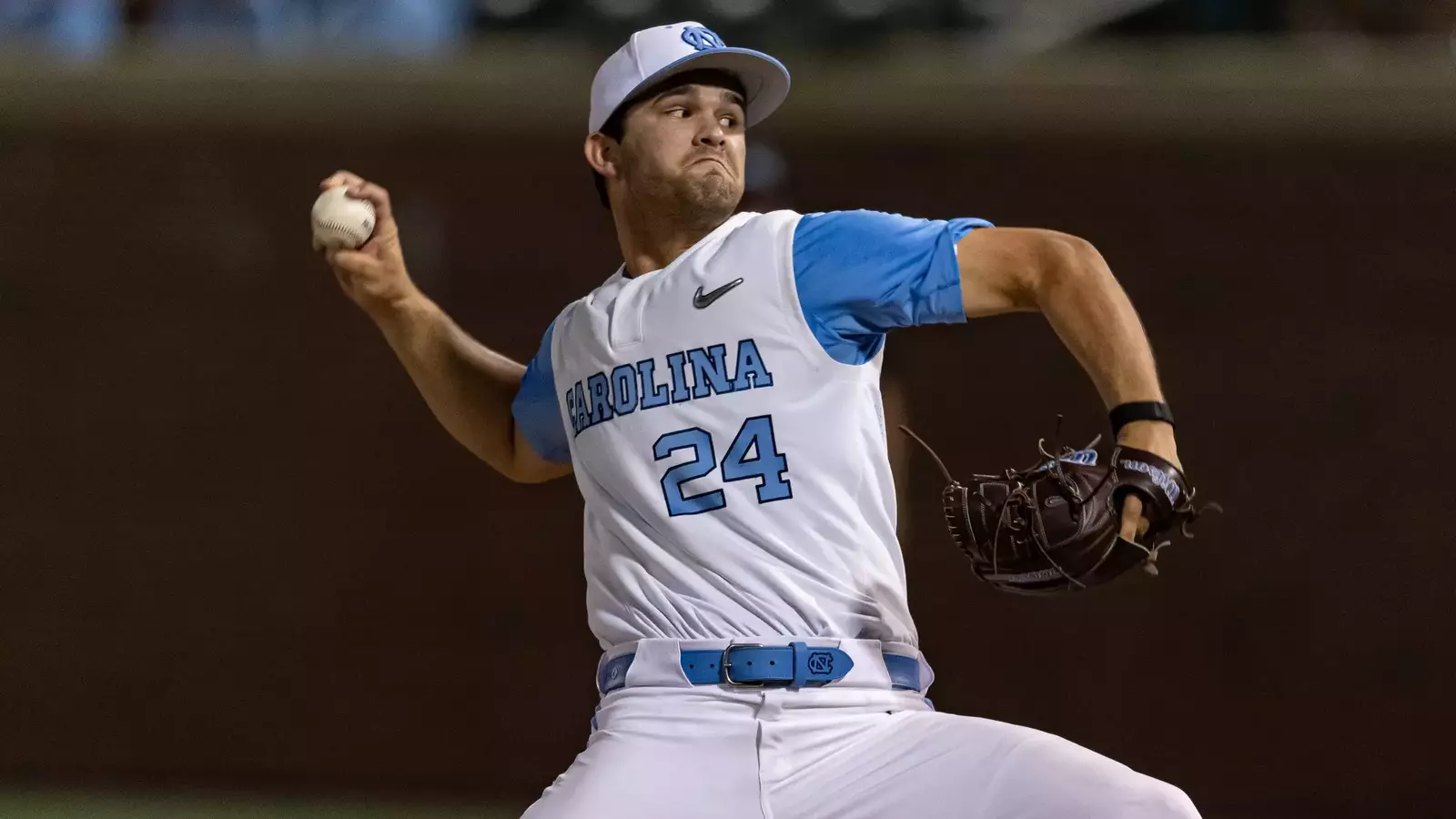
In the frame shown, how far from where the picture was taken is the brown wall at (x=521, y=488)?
5.43 m

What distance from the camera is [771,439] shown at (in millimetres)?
2758

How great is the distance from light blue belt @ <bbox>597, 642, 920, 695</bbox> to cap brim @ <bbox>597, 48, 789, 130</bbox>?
1236 millimetres

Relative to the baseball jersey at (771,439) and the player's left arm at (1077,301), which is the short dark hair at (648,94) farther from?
the player's left arm at (1077,301)

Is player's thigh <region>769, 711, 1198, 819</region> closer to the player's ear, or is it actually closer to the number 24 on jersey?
the number 24 on jersey

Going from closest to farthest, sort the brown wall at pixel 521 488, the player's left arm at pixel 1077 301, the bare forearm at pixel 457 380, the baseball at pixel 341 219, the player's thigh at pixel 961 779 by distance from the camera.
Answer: the player's thigh at pixel 961 779, the player's left arm at pixel 1077 301, the baseball at pixel 341 219, the bare forearm at pixel 457 380, the brown wall at pixel 521 488

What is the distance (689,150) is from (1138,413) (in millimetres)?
1185

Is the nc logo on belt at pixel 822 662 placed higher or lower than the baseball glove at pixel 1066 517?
lower

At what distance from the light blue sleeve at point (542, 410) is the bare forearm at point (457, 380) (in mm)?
74

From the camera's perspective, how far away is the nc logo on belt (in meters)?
2.66

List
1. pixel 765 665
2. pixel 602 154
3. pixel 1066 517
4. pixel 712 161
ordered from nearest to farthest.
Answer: pixel 1066 517 → pixel 765 665 → pixel 712 161 → pixel 602 154

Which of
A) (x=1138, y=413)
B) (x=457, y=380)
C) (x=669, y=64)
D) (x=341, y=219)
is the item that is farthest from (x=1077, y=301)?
(x=341, y=219)

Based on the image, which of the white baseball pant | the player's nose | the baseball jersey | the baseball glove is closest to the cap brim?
the player's nose

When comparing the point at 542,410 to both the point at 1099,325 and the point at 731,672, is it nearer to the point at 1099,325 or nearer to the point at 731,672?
the point at 731,672

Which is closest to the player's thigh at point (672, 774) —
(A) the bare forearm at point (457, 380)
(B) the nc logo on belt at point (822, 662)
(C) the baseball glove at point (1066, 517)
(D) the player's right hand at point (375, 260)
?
(B) the nc logo on belt at point (822, 662)
